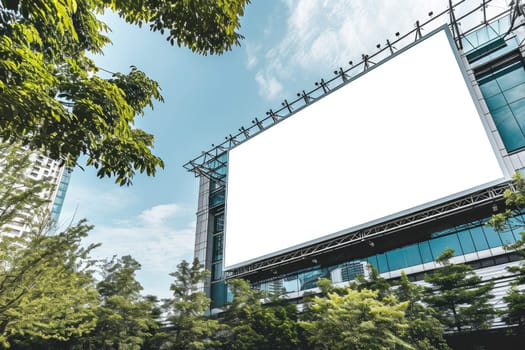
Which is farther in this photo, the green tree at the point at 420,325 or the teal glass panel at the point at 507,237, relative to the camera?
the teal glass panel at the point at 507,237

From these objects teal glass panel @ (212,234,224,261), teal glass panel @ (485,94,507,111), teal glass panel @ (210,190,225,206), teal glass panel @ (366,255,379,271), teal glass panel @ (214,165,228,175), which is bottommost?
teal glass panel @ (366,255,379,271)

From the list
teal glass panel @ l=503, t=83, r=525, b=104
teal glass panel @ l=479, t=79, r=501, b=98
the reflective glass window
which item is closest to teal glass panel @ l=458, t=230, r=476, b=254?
the reflective glass window

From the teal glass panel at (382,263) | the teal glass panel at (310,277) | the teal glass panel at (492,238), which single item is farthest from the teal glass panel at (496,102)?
the teal glass panel at (310,277)

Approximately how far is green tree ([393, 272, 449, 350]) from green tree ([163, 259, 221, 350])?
12.8 m

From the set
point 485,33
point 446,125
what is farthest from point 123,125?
point 485,33

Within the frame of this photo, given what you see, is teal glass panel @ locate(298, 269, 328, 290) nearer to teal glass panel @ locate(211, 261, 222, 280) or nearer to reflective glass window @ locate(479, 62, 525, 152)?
teal glass panel @ locate(211, 261, 222, 280)

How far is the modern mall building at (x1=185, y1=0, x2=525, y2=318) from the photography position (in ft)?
57.4

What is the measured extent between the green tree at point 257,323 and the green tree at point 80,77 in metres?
17.8

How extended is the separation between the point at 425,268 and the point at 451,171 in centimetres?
Answer: 676

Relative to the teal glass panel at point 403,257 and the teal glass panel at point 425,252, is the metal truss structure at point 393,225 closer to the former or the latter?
the teal glass panel at point 425,252

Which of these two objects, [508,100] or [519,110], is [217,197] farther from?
[519,110]

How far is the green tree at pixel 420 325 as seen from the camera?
13.7 meters

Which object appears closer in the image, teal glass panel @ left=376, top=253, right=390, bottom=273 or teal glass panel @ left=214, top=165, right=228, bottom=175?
teal glass panel @ left=376, top=253, right=390, bottom=273

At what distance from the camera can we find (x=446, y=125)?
59.4 ft
